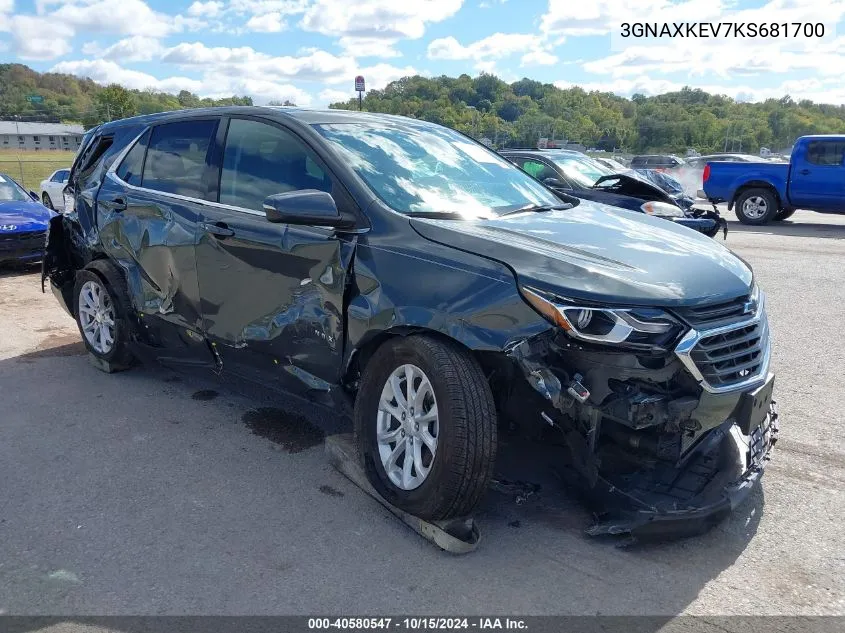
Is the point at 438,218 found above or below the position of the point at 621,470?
above

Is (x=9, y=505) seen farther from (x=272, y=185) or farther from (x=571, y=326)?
(x=571, y=326)

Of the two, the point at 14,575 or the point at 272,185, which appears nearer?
the point at 14,575

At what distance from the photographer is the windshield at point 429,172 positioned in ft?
12.1

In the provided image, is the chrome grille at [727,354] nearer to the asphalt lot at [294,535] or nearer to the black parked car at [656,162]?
the asphalt lot at [294,535]

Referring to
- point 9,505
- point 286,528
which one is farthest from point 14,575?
point 286,528

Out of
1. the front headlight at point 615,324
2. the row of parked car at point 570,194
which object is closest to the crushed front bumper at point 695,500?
the front headlight at point 615,324

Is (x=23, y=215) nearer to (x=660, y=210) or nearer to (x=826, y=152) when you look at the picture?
(x=660, y=210)

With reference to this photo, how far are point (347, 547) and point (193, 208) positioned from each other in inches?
94.0

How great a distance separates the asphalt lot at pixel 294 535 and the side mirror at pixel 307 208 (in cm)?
137

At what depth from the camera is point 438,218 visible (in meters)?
3.51

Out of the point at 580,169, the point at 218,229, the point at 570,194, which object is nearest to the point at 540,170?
the point at 580,169

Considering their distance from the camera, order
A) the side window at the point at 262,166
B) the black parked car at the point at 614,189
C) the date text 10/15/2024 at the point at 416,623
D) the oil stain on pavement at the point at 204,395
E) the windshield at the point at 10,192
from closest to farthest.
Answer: the date text 10/15/2024 at the point at 416,623, the side window at the point at 262,166, the oil stain on pavement at the point at 204,395, the black parked car at the point at 614,189, the windshield at the point at 10,192

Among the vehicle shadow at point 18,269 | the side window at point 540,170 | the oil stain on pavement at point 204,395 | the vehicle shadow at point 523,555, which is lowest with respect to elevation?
the vehicle shadow at point 523,555

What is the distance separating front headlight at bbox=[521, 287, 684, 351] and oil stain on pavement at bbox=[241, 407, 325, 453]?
6.55 ft
